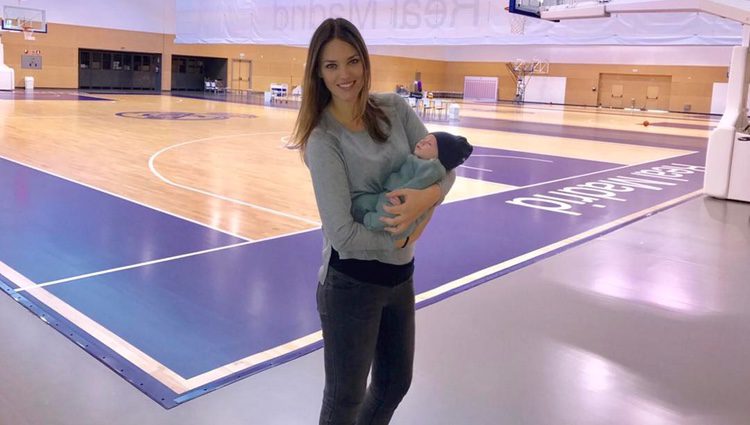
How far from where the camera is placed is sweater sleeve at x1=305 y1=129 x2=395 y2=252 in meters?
1.83

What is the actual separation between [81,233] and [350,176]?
477 cm

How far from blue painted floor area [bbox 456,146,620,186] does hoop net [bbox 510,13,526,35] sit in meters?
2.41

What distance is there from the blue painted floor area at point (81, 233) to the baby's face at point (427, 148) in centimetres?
367

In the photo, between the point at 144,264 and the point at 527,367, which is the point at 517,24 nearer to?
the point at 144,264

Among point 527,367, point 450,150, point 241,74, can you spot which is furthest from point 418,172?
point 241,74

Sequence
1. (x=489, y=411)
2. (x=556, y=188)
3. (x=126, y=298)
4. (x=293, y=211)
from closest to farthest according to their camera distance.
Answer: (x=489, y=411) < (x=126, y=298) < (x=293, y=211) < (x=556, y=188)

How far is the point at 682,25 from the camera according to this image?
11172 mm

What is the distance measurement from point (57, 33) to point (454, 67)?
27.5 m

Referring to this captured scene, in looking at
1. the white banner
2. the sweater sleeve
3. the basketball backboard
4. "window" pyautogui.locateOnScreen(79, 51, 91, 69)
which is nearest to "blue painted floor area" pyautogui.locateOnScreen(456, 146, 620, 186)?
the white banner

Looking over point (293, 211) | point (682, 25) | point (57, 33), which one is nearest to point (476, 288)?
point (293, 211)

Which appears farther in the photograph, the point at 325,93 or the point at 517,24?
the point at 517,24

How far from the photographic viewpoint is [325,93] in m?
1.96

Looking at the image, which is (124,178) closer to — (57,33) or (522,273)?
(522,273)

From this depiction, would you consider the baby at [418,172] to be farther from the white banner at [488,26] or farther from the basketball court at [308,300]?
the white banner at [488,26]
